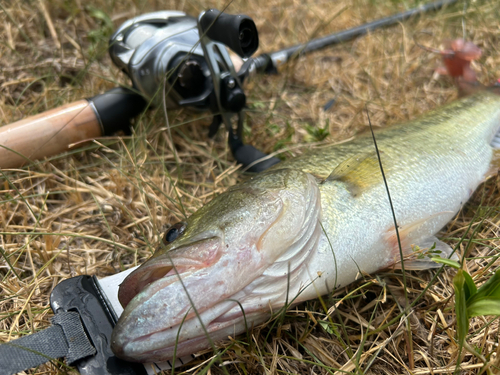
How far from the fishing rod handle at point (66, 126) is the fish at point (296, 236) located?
1.21 meters

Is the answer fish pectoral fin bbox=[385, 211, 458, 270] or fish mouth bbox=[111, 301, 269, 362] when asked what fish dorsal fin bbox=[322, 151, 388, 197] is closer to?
fish pectoral fin bbox=[385, 211, 458, 270]

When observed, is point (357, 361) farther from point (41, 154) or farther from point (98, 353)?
point (41, 154)

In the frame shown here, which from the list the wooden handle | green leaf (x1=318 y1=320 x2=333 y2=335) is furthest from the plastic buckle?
the wooden handle

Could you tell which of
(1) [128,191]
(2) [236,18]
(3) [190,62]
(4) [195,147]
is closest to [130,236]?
Result: (1) [128,191]

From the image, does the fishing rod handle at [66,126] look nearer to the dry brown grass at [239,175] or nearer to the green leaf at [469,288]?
the dry brown grass at [239,175]

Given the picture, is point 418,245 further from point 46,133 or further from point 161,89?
point 46,133

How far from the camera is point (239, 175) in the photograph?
2.79m

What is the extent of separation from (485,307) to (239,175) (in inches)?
65.5

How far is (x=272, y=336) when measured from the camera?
1.89 meters

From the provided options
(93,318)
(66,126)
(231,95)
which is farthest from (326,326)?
(66,126)

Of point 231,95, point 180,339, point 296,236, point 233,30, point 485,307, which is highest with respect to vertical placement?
point 233,30

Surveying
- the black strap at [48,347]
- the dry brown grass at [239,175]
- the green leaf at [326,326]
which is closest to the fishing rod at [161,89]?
the dry brown grass at [239,175]

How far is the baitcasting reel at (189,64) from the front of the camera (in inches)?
94.5

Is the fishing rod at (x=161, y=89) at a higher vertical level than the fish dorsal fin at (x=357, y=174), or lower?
higher
